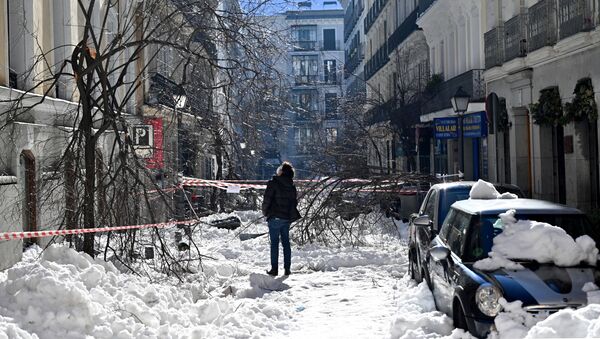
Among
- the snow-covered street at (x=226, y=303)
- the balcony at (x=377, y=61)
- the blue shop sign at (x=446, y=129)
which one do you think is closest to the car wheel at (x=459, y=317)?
the snow-covered street at (x=226, y=303)

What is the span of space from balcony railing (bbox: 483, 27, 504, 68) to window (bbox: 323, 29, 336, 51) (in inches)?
2570

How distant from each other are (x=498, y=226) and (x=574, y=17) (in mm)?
8964

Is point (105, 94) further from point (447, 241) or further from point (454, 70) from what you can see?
point (454, 70)

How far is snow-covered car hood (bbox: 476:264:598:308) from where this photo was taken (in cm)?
661

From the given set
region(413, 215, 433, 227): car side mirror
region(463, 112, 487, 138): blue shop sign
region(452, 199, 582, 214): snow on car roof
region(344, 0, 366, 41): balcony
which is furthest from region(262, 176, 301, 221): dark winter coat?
region(344, 0, 366, 41): balcony

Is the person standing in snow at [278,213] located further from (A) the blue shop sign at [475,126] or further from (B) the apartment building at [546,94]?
(A) the blue shop sign at [475,126]

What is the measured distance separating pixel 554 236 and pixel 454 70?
22804 mm

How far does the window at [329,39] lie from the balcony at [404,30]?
45466mm

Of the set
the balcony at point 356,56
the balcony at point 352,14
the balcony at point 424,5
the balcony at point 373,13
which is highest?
the balcony at point 352,14

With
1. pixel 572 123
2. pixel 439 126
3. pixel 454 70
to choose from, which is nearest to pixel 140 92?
pixel 439 126

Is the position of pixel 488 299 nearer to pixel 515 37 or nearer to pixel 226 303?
pixel 226 303

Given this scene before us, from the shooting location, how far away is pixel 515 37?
2022cm

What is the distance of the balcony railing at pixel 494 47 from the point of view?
21.7 m

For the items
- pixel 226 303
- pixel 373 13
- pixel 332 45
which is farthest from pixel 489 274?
pixel 332 45
